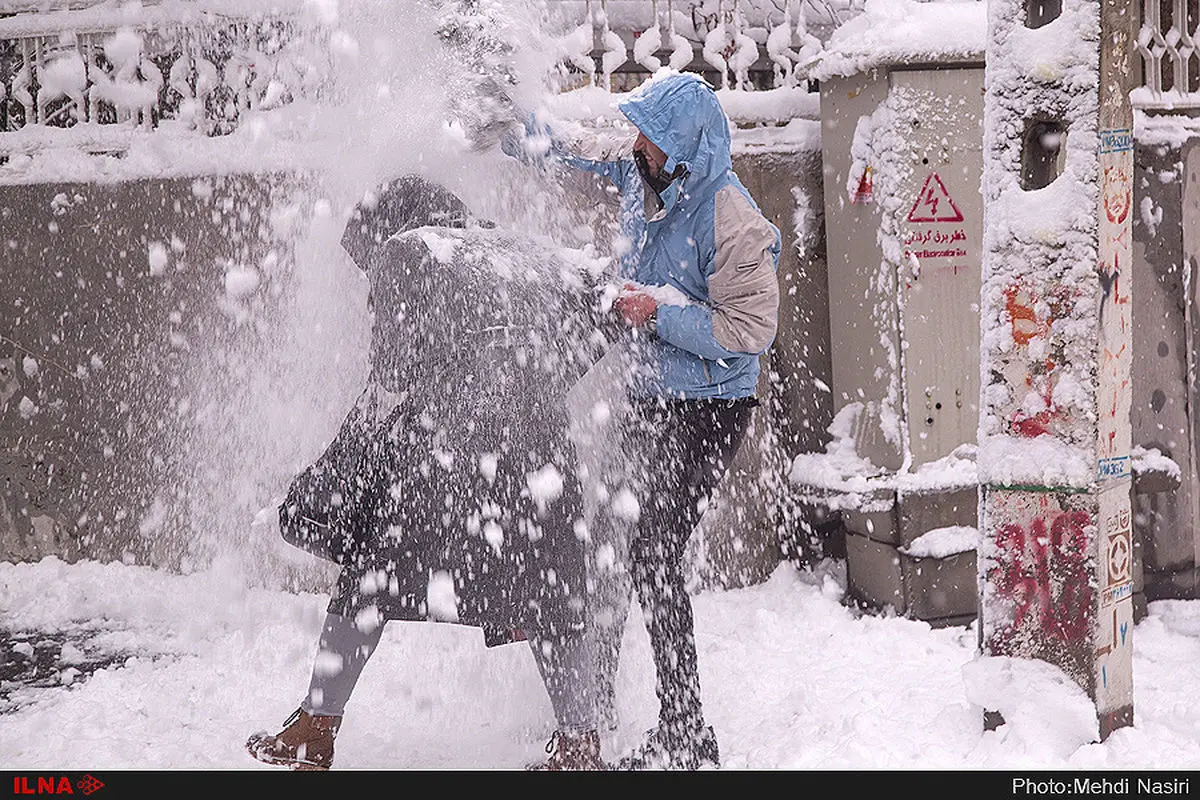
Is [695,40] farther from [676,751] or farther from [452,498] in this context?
[676,751]

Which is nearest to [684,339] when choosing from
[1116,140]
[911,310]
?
[1116,140]

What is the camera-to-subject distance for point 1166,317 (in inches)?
208

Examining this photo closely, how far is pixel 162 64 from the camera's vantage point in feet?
18.1

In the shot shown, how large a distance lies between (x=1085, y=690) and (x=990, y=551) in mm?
472

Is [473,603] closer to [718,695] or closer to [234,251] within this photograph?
[718,695]

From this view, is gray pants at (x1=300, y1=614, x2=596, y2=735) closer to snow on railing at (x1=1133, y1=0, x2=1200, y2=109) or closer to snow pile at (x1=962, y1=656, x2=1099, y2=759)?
snow pile at (x1=962, y1=656, x2=1099, y2=759)

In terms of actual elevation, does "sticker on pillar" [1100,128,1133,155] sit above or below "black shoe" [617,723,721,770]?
above

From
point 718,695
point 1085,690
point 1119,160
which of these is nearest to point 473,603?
point 718,695

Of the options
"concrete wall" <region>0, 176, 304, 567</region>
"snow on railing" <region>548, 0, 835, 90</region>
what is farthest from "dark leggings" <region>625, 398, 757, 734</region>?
"concrete wall" <region>0, 176, 304, 567</region>

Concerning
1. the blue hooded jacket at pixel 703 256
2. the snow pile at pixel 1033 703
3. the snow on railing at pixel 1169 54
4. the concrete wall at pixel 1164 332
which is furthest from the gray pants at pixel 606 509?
the snow on railing at pixel 1169 54

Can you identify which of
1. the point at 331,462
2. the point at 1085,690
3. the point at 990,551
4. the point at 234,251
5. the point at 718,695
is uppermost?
the point at 234,251

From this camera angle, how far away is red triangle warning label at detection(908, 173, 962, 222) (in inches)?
193

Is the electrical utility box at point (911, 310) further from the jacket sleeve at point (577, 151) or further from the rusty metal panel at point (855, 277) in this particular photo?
the jacket sleeve at point (577, 151)

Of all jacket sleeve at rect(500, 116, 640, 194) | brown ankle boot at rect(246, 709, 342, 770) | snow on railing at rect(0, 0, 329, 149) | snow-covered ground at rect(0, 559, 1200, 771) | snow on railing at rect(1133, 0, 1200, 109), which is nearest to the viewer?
brown ankle boot at rect(246, 709, 342, 770)
